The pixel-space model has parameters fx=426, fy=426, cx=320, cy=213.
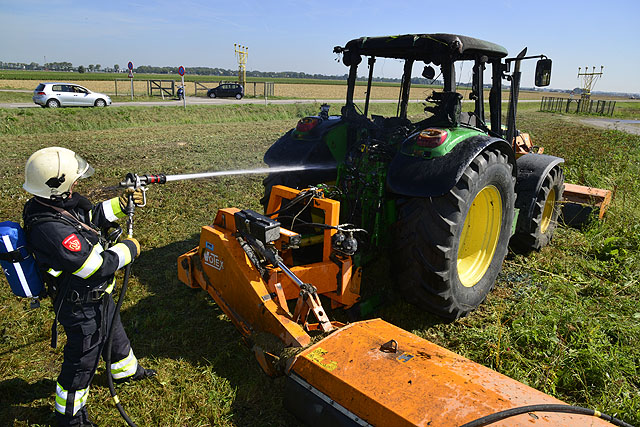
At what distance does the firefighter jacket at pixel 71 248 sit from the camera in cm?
247

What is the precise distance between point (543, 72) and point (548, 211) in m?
2.06

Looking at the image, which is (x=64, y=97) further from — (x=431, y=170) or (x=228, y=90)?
(x=431, y=170)

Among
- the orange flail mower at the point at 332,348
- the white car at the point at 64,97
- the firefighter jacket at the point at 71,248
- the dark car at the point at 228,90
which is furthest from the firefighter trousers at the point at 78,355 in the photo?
the dark car at the point at 228,90

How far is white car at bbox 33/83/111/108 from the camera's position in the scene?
18297 mm

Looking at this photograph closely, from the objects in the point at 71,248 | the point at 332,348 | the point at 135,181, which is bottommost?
the point at 332,348

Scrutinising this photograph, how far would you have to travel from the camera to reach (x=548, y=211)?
586 centimetres

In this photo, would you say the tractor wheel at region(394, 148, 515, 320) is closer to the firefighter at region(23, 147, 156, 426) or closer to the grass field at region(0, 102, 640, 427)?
the grass field at region(0, 102, 640, 427)

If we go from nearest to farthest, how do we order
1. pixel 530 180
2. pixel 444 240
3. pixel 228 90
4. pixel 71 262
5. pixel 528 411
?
1. pixel 528 411
2. pixel 71 262
3. pixel 444 240
4. pixel 530 180
5. pixel 228 90

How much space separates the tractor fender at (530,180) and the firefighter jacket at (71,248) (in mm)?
4377

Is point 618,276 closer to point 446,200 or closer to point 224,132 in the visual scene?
point 446,200

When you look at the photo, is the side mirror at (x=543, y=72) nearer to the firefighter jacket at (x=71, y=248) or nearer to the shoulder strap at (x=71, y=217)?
the firefighter jacket at (x=71, y=248)

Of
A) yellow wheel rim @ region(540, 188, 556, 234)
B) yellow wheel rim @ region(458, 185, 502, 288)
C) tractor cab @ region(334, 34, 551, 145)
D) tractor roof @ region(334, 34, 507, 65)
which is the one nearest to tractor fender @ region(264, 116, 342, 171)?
tractor cab @ region(334, 34, 551, 145)

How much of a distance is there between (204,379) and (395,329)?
1439 mm

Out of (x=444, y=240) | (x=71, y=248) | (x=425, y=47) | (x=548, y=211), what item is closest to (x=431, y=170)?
(x=444, y=240)
